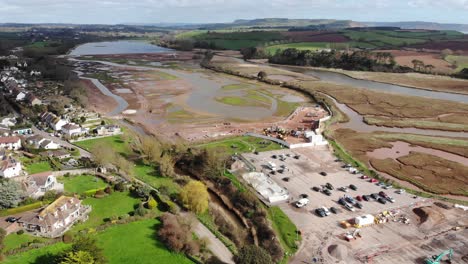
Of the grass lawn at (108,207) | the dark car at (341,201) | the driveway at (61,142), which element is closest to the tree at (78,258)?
the grass lawn at (108,207)

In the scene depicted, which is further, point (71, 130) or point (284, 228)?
point (71, 130)

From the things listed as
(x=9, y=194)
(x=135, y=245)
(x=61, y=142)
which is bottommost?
(x=135, y=245)

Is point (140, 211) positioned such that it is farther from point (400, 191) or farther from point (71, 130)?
point (71, 130)

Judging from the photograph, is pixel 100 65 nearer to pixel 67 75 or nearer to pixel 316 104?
pixel 67 75

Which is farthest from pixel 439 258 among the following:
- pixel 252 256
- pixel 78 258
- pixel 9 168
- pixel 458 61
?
pixel 458 61

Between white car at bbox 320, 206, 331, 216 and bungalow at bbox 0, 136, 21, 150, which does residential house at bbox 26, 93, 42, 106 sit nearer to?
bungalow at bbox 0, 136, 21, 150

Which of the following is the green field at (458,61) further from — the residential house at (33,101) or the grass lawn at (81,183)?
the grass lawn at (81,183)

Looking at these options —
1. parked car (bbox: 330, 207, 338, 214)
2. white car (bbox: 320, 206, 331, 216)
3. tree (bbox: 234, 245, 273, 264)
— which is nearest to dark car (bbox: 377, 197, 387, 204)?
parked car (bbox: 330, 207, 338, 214)
